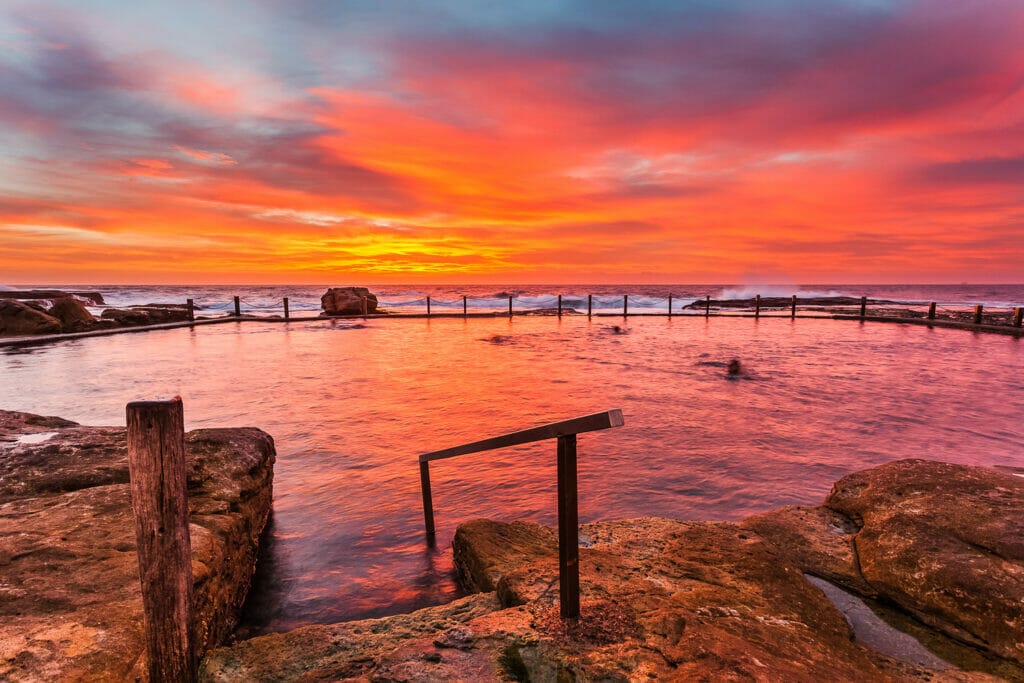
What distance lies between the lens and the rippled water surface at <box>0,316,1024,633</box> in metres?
4.91

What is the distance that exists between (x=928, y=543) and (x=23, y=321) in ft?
90.9

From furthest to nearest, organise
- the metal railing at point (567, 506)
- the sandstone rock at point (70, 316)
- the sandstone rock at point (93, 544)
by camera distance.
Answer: the sandstone rock at point (70, 316)
the metal railing at point (567, 506)
the sandstone rock at point (93, 544)

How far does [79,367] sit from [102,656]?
15.1 metres

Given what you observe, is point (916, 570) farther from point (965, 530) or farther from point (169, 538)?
point (169, 538)

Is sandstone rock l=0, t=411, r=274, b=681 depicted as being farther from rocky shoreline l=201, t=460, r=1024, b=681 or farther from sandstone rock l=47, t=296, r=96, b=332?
sandstone rock l=47, t=296, r=96, b=332

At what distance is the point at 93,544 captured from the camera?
3.03 meters

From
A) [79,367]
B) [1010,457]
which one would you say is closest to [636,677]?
[1010,457]

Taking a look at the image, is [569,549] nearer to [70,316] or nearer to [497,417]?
[497,417]

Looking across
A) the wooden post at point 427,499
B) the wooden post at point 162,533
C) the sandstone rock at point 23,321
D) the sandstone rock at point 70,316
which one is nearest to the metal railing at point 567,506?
the wooden post at point 162,533

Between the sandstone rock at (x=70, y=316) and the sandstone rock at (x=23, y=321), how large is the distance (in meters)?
0.47


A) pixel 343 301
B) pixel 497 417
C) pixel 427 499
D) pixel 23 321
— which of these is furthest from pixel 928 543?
pixel 343 301

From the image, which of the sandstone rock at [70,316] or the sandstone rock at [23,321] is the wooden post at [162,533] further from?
the sandstone rock at [70,316]

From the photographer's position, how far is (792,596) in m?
3.01

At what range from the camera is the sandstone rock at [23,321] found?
1866 cm
